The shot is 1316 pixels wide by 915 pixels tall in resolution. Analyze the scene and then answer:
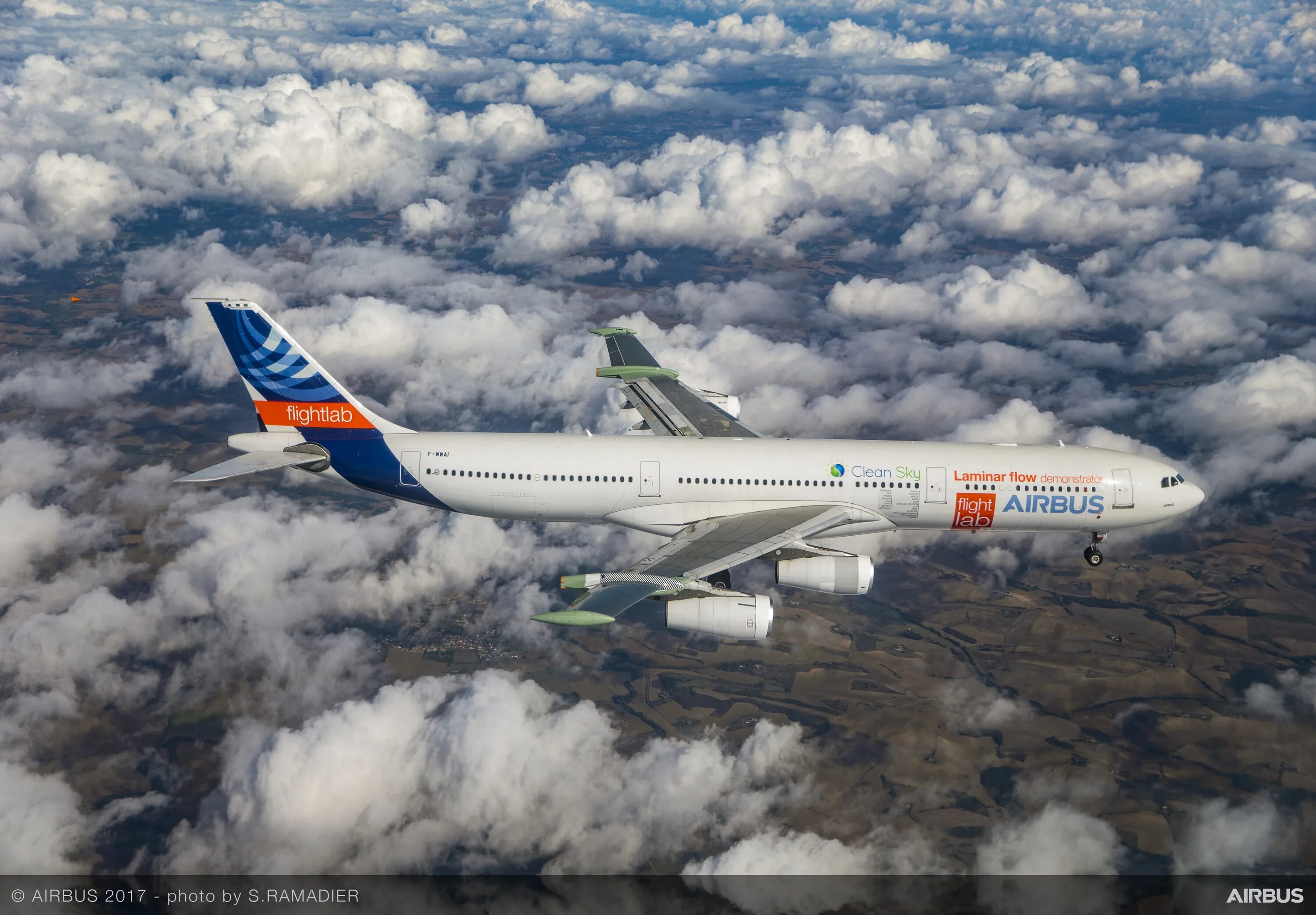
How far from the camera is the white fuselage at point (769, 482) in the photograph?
1948 inches

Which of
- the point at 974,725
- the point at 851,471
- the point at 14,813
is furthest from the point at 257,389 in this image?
the point at 974,725

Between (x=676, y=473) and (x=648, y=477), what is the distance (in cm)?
164

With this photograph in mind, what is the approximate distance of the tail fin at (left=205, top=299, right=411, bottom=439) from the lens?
A: 163ft

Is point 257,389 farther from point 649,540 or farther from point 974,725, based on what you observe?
point 974,725

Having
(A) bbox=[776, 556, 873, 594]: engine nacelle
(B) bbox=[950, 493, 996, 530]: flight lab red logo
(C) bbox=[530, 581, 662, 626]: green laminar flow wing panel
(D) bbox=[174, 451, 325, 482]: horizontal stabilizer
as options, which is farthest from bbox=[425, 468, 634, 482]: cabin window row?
(B) bbox=[950, 493, 996, 530]: flight lab red logo

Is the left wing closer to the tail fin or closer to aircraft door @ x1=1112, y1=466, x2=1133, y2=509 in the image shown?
aircraft door @ x1=1112, y1=466, x2=1133, y2=509

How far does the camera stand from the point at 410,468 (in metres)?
50.0

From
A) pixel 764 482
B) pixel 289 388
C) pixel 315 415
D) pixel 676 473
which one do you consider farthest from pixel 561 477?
pixel 289 388

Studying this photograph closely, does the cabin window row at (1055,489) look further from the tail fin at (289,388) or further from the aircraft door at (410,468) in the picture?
the tail fin at (289,388)

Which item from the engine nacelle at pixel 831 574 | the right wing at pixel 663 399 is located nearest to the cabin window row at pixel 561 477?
the right wing at pixel 663 399

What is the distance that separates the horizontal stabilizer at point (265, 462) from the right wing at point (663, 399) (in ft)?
69.6

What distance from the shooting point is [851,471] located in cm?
4962

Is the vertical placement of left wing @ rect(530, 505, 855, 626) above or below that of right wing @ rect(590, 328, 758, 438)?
below

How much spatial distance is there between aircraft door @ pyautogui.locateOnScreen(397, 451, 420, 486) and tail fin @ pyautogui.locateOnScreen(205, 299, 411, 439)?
2.32 m
